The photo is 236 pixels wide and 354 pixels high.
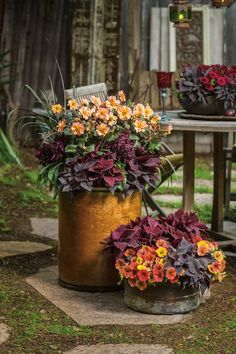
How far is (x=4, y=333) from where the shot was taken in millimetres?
4410

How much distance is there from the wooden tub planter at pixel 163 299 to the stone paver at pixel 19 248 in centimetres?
141

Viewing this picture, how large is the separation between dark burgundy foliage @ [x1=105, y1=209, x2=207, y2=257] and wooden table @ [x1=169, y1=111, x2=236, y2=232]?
0.75m

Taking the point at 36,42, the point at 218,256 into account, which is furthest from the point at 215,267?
the point at 36,42

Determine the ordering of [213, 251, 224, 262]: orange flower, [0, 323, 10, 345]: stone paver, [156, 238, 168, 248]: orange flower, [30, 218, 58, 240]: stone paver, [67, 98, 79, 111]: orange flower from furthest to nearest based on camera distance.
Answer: [30, 218, 58, 240]: stone paver < [67, 98, 79, 111]: orange flower < [213, 251, 224, 262]: orange flower < [156, 238, 168, 248]: orange flower < [0, 323, 10, 345]: stone paver

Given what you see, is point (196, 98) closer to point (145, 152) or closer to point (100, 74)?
point (145, 152)

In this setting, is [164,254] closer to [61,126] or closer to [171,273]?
[171,273]

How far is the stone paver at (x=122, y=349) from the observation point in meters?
4.16

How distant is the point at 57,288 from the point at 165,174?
1.50 metres

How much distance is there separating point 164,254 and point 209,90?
5.31 ft

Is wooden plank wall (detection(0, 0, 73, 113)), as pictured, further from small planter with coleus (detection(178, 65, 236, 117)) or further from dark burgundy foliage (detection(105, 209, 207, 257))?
dark burgundy foliage (detection(105, 209, 207, 257))

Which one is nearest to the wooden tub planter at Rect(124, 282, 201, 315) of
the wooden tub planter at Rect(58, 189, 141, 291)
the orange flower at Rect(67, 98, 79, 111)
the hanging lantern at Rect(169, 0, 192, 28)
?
the wooden tub planter at Rect(58, 189, 141, 291)

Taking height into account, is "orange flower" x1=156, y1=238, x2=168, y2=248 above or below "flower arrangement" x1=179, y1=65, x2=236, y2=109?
below

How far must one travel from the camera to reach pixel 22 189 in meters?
8.48

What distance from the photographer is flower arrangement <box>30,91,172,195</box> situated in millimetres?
5059
